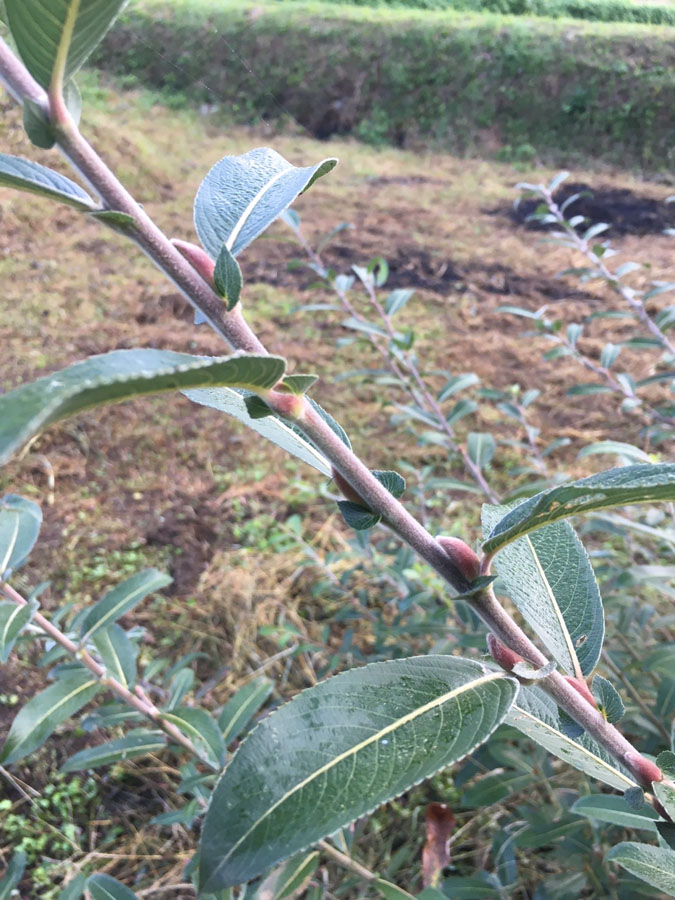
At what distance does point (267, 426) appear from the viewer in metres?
0.44

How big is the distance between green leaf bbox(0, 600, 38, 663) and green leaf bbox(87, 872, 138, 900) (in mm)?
353

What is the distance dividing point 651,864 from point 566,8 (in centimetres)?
806

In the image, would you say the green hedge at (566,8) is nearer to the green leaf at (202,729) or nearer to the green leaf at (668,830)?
the green leaf at (202,729)

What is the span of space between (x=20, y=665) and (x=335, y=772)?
186cm

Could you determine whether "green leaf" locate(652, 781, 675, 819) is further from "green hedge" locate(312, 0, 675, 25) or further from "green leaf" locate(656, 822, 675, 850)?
"green hedge" locate(312, 0, 675, 25)

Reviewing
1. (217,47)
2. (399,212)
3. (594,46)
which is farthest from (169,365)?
(594,46)

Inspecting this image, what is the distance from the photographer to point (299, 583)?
2117 mm

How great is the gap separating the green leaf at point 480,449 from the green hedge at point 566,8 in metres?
5.63

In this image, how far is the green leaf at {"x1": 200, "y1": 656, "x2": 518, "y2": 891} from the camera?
12.3 inches

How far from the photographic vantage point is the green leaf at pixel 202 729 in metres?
0.94

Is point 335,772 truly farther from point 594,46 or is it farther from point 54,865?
point 594,46

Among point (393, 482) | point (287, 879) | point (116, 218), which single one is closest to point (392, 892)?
point (287, 879)

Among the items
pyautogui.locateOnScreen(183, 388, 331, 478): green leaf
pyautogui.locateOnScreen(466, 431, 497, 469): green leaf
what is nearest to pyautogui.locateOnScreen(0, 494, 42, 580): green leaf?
pyautogui.locateOnScreen(183, 388, 331, 478): green leaf

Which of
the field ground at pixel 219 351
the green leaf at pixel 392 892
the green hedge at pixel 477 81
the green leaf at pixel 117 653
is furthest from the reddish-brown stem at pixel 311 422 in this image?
the green hedge at pixel 477 81
